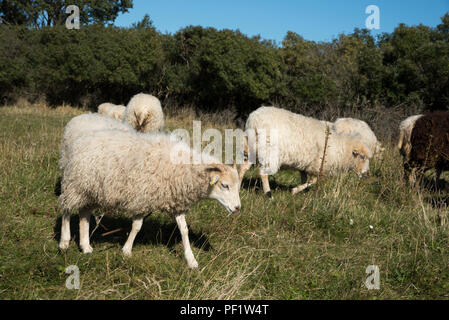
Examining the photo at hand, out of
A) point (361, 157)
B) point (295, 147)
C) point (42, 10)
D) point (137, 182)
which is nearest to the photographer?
point (137, 182)

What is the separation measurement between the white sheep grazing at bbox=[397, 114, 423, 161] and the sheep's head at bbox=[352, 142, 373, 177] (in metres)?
1.00

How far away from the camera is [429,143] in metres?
7.09

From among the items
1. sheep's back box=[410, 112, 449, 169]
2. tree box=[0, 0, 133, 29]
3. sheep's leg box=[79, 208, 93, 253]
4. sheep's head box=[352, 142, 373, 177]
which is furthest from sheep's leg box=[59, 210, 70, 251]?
tree box=[0, 0, 133, 29]

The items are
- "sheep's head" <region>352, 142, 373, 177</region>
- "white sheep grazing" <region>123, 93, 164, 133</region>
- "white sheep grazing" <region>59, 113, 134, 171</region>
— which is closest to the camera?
"white sheep grazing" <region>59, 113, 134, 171</region>

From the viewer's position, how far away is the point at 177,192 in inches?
157

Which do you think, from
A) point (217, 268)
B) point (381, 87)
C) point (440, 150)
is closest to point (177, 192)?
point (217, 268)

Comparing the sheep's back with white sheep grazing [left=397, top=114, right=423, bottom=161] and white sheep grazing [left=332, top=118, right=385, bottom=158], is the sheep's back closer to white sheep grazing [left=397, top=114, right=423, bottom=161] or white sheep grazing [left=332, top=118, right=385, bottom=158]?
white sheep grazing [left=397, top=114, right=423, bottom=161]

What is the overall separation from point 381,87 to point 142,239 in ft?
41.5

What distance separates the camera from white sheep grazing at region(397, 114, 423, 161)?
25.4ft

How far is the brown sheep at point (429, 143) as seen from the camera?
7.06m

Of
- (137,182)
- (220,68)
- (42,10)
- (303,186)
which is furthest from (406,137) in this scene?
(42,10)

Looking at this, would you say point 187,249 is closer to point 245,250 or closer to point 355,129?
point 245,250

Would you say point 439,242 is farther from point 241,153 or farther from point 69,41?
point 69,41

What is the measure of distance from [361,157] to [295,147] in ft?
5.13
